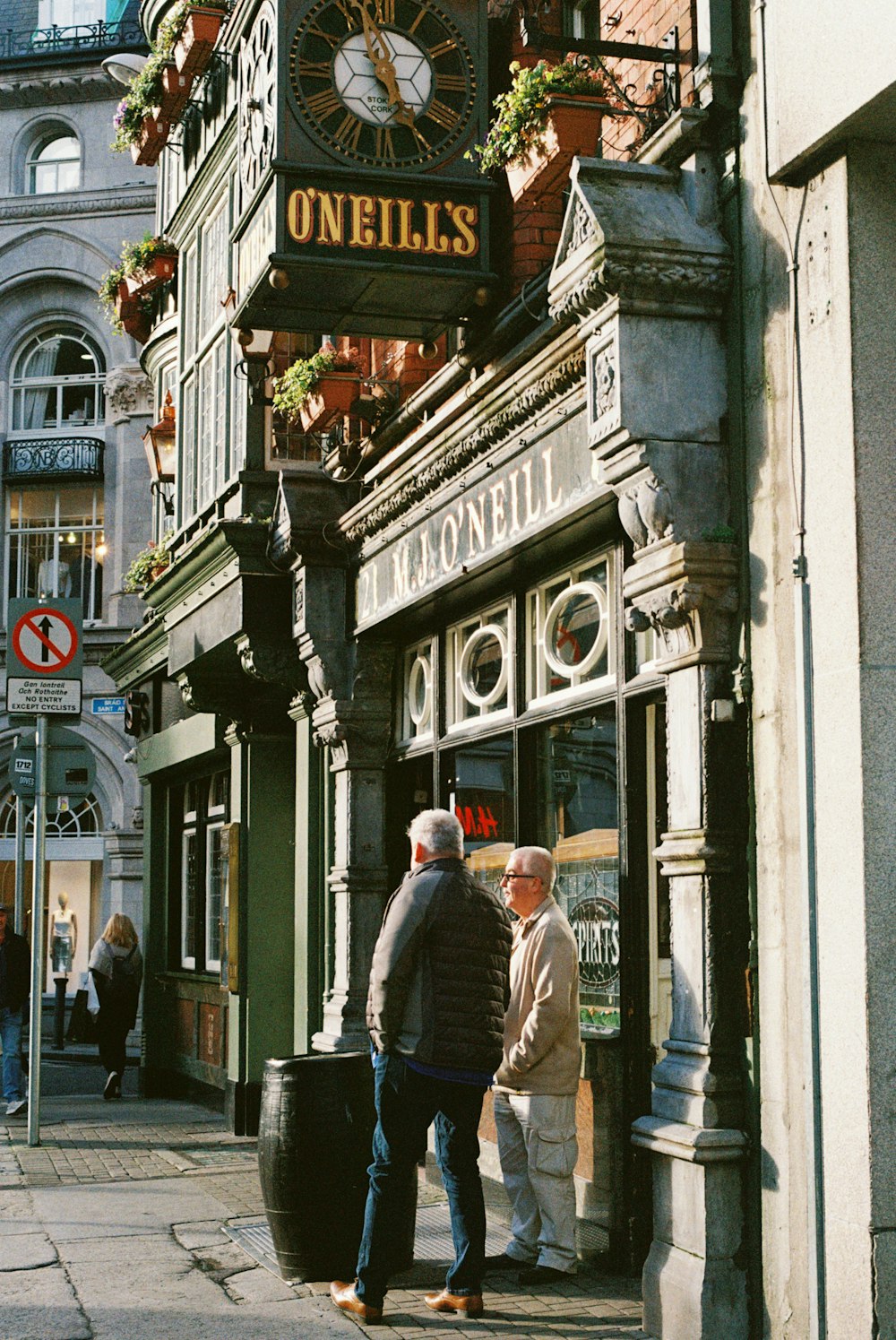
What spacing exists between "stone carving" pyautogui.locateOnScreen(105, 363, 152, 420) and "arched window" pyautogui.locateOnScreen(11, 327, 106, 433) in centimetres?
120

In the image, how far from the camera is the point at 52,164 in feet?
108

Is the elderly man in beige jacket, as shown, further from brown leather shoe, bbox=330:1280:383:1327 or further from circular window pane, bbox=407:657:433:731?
circular window pane, bbox=407:657:433:731

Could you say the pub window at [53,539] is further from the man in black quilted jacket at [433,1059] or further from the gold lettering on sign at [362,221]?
the man in black quilted jacket at [433,1059]

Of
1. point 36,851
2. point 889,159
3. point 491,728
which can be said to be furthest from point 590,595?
point 36,851

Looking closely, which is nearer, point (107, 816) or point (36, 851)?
point (36, 851)

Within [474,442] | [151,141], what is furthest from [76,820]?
[474,442]

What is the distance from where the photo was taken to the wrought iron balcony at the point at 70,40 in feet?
105

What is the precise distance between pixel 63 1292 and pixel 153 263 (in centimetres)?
1139

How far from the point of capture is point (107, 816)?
30.7 m

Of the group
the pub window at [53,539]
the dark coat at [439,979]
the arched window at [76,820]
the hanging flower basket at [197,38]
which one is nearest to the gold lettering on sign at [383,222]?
the dark coat at [439,979]

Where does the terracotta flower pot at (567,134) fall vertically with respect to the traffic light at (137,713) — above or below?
above

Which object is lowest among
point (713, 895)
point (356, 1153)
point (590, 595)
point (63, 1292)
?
point (63, 1292)

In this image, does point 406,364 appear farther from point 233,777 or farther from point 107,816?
point 107,816

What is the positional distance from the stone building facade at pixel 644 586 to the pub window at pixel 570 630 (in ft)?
0.10
